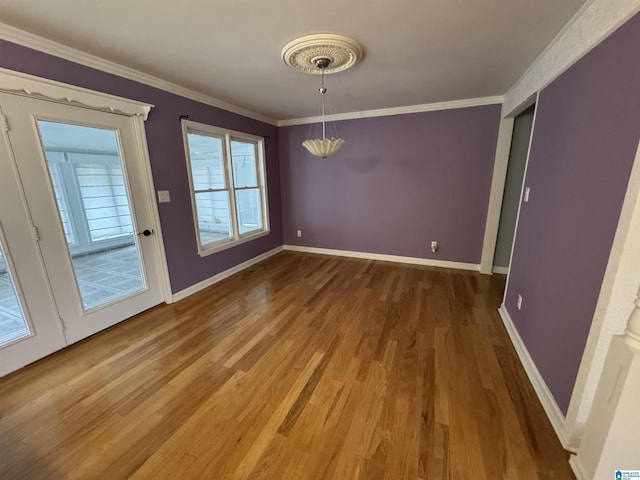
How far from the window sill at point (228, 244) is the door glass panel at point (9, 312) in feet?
5.37

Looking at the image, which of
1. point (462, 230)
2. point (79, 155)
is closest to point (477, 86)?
point (462, 230)

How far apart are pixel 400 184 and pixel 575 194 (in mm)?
2720

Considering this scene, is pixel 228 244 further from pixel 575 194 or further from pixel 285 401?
pixel 575 194

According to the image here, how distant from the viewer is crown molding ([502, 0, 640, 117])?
124 centimetres

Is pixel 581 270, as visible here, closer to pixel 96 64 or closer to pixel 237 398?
pixel 237 398

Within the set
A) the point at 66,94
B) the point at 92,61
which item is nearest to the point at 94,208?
the point at 66,94

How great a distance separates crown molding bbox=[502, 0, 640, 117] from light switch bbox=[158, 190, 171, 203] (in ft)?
11.8

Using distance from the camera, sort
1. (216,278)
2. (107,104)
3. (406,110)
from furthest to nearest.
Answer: (406,110) → (216,278) → (107,104)

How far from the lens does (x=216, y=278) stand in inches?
144

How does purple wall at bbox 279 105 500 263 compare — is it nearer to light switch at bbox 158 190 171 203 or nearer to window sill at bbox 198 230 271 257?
window sill at bbox 198 230 271 257

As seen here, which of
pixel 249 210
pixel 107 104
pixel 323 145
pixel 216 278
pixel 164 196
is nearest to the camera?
pixel 107 104

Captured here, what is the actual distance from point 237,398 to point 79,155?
2413mm

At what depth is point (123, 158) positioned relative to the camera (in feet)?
8.14

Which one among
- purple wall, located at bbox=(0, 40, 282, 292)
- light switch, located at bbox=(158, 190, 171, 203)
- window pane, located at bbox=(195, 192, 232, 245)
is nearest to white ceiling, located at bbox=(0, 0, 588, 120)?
purple wall, located at bbox=(0, 40, 282, 292)
